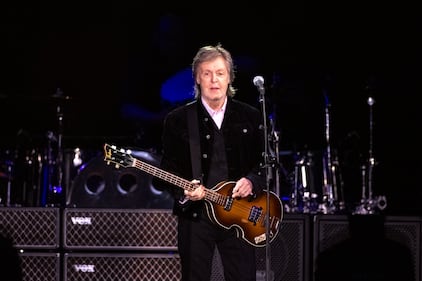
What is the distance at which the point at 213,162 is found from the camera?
4934mm

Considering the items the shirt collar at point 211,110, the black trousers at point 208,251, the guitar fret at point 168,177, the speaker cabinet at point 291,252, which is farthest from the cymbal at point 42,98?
the black trousers at point 208,251

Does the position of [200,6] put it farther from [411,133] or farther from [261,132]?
[261,132]

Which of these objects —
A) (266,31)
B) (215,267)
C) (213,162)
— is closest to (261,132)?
(213,162)

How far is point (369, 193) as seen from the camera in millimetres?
8766

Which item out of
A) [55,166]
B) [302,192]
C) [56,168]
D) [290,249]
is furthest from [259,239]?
[55,166]

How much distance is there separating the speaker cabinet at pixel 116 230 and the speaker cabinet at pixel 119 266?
3.0 inches

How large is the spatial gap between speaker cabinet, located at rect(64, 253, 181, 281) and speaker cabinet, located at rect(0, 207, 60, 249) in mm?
264

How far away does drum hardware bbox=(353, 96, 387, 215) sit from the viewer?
8.11 m

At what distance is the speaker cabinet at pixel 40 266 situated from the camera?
21.1 feet

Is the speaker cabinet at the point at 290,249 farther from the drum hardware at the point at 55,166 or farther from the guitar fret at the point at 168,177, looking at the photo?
the drum hardware at the point at 55,166

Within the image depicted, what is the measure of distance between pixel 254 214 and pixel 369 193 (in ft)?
13.3

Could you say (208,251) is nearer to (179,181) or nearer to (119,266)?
(179,181)

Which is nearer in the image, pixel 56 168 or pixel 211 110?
pixel 211 110

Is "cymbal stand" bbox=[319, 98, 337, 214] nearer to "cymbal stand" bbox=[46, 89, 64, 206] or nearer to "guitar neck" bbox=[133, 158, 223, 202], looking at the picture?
"cymbal stand" bbox=[46, 89, 64, 206]
